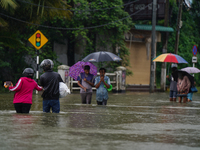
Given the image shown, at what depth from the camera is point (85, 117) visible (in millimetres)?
10633

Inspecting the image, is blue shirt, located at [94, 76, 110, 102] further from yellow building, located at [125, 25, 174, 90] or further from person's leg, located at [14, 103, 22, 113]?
yellow building, located at [125, 25, 174, 90]

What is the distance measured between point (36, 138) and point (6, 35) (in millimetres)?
16119

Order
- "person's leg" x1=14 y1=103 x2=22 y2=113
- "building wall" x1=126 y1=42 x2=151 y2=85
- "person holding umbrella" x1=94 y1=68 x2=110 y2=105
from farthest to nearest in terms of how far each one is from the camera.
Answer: "building wall" x1=126 y1=42 x2=151 y2=85 → "person holding umbrella" x1=94 y1=68 x2=110 y2=105 → "person's leg" x1=14 y1=103 x2=22 y2=113

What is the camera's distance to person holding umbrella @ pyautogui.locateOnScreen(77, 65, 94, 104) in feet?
46.8

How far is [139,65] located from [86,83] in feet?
64.9

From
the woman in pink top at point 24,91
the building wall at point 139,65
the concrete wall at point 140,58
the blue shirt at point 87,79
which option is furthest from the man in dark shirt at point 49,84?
the building wall at point 139,65

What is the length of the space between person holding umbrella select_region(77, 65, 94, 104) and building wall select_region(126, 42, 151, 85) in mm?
19079

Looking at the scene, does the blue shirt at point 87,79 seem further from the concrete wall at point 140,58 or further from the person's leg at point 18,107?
the concrete wall at point 140,58

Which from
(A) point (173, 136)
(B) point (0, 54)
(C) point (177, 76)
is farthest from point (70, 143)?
(B) point (0, 54)

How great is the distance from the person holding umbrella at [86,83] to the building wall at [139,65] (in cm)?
1908

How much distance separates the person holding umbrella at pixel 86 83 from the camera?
14250 mm

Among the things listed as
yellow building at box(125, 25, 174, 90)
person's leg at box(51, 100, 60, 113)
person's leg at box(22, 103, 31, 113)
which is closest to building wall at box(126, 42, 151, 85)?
yellow building at box(125, 25, 174, 90)

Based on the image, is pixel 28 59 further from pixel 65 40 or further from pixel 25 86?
pixel 25 86

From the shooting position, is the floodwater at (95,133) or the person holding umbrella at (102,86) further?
the person holding umbrella at (102,86)
